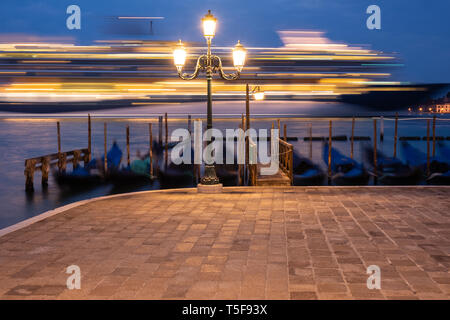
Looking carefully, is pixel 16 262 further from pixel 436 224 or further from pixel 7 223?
pixel 7 223

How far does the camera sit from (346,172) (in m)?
18.7

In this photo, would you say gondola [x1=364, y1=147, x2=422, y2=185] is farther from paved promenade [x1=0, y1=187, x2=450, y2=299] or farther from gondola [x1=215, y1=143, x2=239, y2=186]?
paved promenade [x1=0, y1=187, x2=450, y2=299]

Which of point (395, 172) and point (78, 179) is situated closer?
point (78, 179)

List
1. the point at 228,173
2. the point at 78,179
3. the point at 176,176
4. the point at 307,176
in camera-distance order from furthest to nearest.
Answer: the point at 176,176 < the point at 228,173 < the point at 307,176 < the point at 78,179

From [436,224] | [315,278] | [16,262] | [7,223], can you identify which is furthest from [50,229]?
[7,223]

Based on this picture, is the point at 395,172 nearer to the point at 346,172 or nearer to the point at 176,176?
the point at 346,172

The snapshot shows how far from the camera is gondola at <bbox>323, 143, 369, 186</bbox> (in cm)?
1838

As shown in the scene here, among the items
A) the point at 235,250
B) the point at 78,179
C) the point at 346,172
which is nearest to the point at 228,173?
the point at 346,172

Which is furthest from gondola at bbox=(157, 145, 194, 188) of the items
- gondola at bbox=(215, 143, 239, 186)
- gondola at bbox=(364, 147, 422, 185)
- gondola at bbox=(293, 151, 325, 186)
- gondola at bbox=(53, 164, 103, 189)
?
gondola at bbox=(364, 147, 422, 185)

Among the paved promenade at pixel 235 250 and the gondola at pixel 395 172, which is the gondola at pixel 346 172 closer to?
the gondola at pixel 395 172

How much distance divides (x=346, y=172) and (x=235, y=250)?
14.7 m

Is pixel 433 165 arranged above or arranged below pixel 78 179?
above

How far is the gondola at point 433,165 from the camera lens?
17328 mm

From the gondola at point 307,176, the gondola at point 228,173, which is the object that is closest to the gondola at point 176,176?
the gondola at point 228,173
